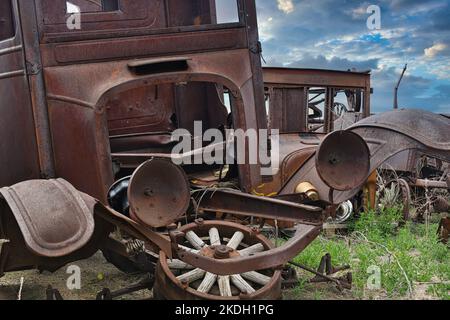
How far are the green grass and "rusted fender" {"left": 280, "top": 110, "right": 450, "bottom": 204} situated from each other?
76 centimetres

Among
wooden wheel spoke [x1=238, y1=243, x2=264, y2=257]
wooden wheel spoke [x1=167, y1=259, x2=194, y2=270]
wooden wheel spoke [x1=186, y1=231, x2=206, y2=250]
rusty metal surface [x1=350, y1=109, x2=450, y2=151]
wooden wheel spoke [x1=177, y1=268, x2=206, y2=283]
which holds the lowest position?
wooden wheel spoke [x1=177, y1=268, x2=206, y2=283]

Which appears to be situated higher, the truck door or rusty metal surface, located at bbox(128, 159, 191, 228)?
the truck door

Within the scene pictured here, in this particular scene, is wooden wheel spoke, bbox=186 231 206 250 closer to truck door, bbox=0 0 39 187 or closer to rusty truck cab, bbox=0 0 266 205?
rusty truck cab, bbox=0 0 266 205

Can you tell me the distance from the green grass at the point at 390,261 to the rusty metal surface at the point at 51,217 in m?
1.80

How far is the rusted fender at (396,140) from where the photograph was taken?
3.72 metres

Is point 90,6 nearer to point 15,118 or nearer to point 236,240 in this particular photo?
point 15,118

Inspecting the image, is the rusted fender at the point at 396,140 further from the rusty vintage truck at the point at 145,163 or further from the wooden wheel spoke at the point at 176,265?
the wooden wheel spoke at the point at 176,265

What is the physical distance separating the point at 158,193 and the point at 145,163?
0.21 metres

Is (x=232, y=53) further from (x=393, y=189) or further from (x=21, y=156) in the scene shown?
(x=393, y=189)

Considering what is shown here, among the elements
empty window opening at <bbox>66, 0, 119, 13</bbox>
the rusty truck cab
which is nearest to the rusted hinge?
the rusty truck cab

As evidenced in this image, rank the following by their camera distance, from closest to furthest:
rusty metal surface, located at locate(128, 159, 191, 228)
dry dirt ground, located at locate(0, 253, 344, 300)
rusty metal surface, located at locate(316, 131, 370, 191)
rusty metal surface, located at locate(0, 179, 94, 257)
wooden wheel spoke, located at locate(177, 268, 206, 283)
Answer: rusty metal surface, located at locate(0, 179, 94, 257)
rusty metal surface, located at locate(128, 159, 191, 228)
wooden wheel spoke, located at locate(177, 268, 206, 283)
rusty metal surface, located at locate(316, 131, 370, 191)
dry dirt ground, located at locate(0, 253, 344, 300)

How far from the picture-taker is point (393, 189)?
6898 mm

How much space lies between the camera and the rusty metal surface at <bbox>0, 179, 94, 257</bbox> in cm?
240

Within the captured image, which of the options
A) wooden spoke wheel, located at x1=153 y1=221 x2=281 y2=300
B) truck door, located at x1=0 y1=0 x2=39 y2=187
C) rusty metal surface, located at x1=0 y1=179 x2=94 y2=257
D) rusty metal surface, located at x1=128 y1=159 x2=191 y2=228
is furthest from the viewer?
truck door, located at x1=0 y1=0 x2=39 y2=187
